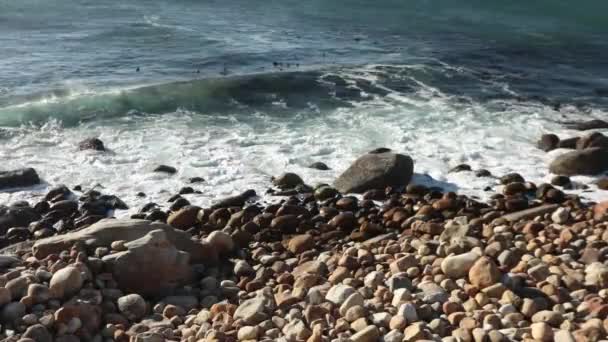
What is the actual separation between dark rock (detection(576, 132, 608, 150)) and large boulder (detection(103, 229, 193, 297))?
8035 mm

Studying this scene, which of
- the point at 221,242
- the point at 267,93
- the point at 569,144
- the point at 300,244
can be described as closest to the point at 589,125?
the point at 569,144

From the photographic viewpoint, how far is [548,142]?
483 inches

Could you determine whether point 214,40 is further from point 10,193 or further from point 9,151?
point 10,193

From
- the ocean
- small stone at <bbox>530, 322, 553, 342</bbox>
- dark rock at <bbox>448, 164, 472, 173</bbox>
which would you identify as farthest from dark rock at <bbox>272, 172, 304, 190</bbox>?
small stone at <bbox>530, 322, 553, 342</bbox>

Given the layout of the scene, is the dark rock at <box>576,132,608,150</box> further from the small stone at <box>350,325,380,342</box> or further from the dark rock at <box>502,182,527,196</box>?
the small stone at <box>350,325,380,342</box>

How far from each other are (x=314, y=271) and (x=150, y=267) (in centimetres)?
164

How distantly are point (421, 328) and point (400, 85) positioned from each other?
1331 cm

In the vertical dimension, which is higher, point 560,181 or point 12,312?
point 12,312

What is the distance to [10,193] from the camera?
10.1 meters

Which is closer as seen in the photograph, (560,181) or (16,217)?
(16,217)

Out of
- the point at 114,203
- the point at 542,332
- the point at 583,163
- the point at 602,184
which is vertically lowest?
the point at 114,203

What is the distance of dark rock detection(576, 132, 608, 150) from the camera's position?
11680mm

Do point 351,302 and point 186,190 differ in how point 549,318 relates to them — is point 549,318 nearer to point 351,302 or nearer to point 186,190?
point 351,302

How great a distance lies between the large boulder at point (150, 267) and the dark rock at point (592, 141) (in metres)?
8.03
